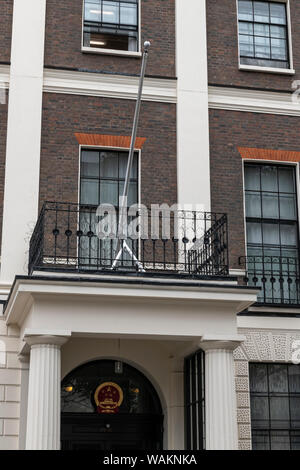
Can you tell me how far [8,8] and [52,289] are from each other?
6337 millimetres

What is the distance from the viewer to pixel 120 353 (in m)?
13.8

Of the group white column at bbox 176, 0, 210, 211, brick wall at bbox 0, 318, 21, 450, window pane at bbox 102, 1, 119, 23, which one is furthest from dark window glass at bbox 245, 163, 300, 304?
brick wall at bbox 0, 318, 21, 450

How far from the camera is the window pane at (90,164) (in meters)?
14.6

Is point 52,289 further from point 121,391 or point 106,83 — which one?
point 106,83

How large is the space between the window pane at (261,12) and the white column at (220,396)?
744 cm

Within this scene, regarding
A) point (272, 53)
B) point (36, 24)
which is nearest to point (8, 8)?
point (36, 24)

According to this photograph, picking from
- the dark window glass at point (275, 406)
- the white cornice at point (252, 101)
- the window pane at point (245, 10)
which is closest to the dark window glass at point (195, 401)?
the dark window glass at point (275, 406)

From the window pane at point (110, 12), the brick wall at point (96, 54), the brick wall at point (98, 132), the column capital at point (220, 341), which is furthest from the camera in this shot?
the window pane at point (110, 12)

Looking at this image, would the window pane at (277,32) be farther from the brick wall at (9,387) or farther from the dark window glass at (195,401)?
the brick wall at (9,387)

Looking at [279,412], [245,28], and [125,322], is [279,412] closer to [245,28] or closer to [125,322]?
[125,322]

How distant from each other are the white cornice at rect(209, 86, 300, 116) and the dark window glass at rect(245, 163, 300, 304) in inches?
43.5

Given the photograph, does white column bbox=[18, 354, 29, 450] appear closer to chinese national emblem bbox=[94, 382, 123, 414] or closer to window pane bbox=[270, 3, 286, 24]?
chinese national emblem bbox=[94, 382, 123, 414]

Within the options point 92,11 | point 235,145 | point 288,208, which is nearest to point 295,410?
point 288,208

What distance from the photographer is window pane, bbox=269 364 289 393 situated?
14047 millimetres
